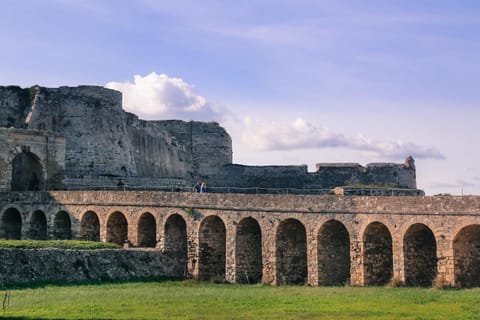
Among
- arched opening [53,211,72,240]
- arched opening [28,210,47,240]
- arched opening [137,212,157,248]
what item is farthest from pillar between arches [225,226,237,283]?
arched opening [28,210,47,240]

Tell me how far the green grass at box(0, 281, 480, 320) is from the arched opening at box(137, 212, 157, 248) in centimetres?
740

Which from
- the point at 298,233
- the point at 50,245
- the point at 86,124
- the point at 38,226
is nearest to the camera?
the point at 50,245

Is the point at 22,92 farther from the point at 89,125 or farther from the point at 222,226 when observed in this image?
the point at 222,226

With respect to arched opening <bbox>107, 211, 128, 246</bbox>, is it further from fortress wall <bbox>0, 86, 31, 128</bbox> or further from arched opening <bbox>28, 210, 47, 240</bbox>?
fortress wall <bbox>0, 86, 31, 128</bbox>

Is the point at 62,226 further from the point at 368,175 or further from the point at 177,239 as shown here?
the point at 368,175

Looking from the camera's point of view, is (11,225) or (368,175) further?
(368,175)

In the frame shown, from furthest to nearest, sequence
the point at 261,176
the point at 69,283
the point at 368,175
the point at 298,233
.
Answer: the point at 261,176, the point at 368,175, the point at 298,233, the point at 69,283

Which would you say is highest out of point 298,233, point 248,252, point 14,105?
point 14,105

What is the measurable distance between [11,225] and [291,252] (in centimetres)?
1918

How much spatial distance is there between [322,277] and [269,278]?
8.01 feet

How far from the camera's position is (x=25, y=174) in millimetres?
44156

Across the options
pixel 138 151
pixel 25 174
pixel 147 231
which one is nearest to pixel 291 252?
pixel 147 231

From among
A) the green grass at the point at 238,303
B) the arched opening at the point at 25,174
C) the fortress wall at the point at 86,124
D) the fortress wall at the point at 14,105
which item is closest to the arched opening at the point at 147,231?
the green grass at the point at 238,303

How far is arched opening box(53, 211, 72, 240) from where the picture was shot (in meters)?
38.7
